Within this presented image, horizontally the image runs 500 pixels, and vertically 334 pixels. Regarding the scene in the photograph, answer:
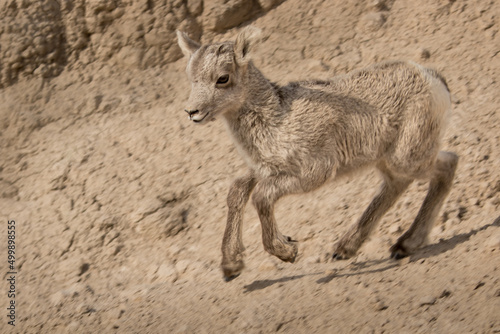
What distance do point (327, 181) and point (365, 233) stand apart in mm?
915

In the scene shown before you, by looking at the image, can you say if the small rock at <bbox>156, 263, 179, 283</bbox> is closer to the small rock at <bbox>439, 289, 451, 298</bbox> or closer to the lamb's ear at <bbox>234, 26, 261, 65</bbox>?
the lamb's ear at <bbox>234, 26, 261, 65</bbox>

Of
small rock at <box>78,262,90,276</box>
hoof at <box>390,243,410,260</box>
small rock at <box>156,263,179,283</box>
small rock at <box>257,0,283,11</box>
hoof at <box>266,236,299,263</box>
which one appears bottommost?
small rock at <box>78,262,90,276</box>

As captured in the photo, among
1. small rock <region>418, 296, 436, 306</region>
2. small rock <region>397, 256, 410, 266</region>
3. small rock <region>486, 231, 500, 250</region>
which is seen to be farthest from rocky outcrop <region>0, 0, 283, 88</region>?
small rock <region>418, 296, 436, 306</region>

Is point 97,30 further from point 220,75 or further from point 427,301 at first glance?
point 427,301

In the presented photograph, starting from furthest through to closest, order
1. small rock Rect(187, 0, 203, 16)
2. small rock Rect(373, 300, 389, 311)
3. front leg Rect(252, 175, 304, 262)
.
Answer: small rock Rect(187, 0, 203, 16)
front leg Rect(252, 175, 304, 262)
small rock Rect(373, 300, 389, 311)

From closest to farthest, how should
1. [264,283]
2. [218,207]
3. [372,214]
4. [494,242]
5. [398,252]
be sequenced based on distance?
1. [494,242]
2. [264,283]
3. [398,252]
4. [372,214]
5. [218,207]

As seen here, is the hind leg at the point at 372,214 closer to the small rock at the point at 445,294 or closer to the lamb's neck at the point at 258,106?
the lamb's neck at the point at 258,106

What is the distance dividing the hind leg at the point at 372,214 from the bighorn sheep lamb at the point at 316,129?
1 cm

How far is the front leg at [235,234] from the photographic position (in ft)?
22.9

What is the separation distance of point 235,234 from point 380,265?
142cm

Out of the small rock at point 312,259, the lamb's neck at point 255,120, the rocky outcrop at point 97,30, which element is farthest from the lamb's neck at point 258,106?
the rocky outcrop at point 97,30

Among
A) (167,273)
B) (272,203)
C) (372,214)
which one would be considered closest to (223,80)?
(272,203)

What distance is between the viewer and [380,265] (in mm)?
7059

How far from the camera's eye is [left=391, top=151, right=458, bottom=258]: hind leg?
722cm
